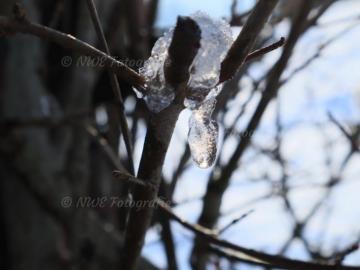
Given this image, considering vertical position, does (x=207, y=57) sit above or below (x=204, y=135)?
above

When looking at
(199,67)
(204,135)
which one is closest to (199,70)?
(199,67)

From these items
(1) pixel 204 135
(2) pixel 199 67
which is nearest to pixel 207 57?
(2) pixel 199 67

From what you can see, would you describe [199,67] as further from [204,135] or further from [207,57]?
[204,135]

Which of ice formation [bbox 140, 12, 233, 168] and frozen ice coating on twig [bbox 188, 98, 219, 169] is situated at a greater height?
ice formation [bbox 140, 12, 233, 168]

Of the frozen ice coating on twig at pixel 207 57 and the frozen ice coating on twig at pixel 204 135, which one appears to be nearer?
the frozen ice coating on twig at pixel 207 57

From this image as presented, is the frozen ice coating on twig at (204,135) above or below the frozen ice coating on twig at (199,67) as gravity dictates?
below

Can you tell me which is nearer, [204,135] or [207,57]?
[207,57]
